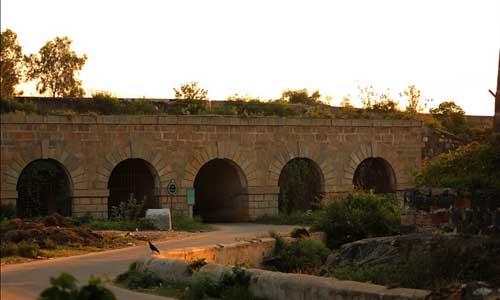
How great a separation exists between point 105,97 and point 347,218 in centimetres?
1708

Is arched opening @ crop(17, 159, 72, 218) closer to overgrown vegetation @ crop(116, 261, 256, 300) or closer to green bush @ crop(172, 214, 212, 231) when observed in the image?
green bush @ crop(172, 214, 212, 231)

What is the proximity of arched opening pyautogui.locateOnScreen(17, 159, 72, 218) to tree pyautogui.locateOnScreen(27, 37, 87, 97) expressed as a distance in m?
19.1

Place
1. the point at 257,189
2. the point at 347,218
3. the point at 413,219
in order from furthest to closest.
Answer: the point at 257,189, the point at 347,218, the point at 413,219

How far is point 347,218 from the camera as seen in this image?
15234 millimetres

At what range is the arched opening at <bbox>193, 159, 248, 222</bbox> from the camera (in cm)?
2633

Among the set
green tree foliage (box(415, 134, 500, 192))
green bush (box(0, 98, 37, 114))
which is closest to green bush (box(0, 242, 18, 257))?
green tree foliage (box(415, 134, 500, 192))

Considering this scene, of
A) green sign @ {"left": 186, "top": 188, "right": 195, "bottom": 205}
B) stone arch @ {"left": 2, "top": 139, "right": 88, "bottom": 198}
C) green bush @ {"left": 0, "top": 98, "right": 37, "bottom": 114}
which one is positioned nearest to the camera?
stone arch @ {"left": 2, "top": 139, "right": 88, "bottom": 198}

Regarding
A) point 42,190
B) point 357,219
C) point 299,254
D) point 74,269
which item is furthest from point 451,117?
point 74,269

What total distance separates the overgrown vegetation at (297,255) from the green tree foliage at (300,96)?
86.3ft

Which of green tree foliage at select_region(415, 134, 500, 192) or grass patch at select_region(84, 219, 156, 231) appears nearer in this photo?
green tree foliage at select_region(415, 134, 500, 192)

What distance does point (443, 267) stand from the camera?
31.6 ft

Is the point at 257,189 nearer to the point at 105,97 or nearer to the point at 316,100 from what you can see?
the point at 105,97

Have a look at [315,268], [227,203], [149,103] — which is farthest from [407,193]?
[149,103]

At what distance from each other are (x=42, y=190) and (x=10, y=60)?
18.7m
